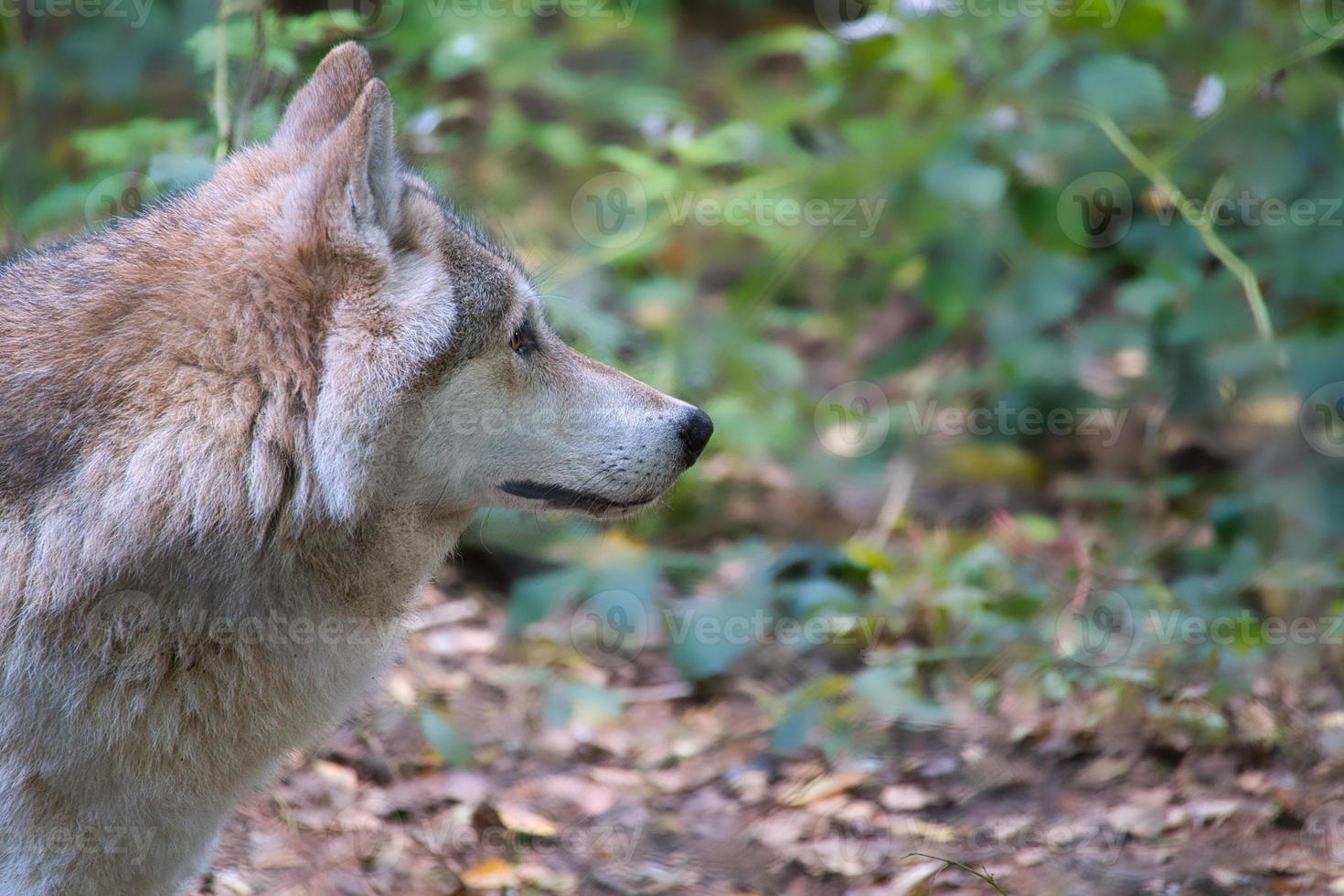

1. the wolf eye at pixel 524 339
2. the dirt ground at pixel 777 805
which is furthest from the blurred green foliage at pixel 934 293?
the wolf eye at pixel 524 339

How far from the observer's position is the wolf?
259cm

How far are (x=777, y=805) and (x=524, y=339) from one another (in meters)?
2.15

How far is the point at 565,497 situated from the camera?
320 cm

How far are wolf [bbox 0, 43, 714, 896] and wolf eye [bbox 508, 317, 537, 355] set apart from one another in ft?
0.18

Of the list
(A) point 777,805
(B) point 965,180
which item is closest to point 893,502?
(B) point 965,180

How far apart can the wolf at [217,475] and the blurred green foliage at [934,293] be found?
165 centimetres

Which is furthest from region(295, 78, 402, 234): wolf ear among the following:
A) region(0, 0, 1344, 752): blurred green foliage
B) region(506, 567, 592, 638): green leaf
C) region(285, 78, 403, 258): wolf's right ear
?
region(506, 567, 592, 638): green leaf

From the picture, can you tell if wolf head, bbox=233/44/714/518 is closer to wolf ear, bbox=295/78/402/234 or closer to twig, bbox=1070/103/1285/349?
wolf ear, bbox=295/78/402/234

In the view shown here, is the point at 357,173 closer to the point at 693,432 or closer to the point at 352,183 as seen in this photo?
the point at 352,183

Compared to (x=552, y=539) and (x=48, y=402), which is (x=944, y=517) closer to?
(x=552, y=539)

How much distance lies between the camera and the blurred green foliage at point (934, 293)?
4961mm

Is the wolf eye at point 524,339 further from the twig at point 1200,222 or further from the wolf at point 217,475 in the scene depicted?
the twig at point 1200,222

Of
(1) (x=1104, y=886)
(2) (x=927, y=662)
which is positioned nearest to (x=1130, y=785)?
(1) (x=1104, y=886)

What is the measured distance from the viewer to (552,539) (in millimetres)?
6004
